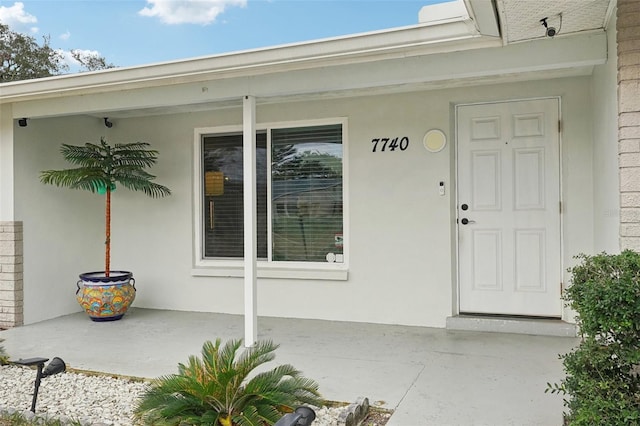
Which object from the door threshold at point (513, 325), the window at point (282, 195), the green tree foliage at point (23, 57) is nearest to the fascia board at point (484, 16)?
the window at point (282, 195)

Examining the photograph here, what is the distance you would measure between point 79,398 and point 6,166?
128 inches

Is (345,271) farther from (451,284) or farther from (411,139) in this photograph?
(411,139)

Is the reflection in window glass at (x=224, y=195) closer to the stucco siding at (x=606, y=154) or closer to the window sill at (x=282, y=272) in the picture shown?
the window sill at (x=282, y=272)

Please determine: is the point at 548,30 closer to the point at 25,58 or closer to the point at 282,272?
the point at 282,272

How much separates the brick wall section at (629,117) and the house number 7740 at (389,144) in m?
2.48

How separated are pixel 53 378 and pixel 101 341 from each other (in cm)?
103

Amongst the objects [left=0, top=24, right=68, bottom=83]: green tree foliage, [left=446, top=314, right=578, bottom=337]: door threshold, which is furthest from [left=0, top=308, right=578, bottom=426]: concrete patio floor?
[left=0, top=24, right=68, bottom=83]: green tree foliage

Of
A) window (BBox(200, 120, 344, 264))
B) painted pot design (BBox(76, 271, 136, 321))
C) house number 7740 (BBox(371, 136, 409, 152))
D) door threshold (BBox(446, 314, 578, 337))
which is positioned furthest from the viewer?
window (BBox(200, 120, 344, 264))

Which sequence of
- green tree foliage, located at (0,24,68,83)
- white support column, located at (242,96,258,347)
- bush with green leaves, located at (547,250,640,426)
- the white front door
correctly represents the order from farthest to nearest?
green tree foliage, located at (0,24,68,83), the white front door, white support column, located at (242,96,258,347), bush with green leaves, located at (547,250,640,426)

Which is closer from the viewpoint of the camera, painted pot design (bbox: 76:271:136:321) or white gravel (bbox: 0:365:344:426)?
white gravel (bbox: 0:365:344:426)

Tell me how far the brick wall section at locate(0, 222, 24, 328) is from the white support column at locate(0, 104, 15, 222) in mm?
150

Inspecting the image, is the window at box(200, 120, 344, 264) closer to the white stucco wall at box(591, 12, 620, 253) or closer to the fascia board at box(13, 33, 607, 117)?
the fascia board at box(13, 33, 607, 117)

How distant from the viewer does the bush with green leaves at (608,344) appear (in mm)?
2076

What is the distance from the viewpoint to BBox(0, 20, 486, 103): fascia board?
3.48 meters
